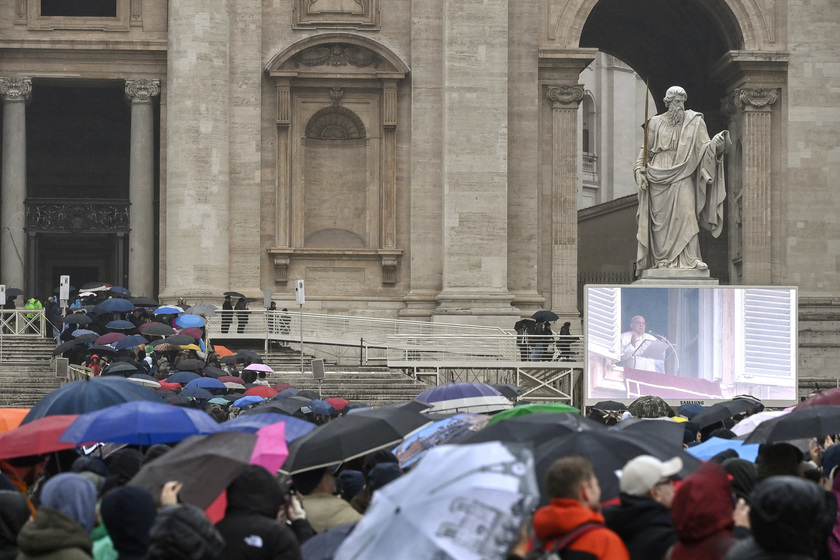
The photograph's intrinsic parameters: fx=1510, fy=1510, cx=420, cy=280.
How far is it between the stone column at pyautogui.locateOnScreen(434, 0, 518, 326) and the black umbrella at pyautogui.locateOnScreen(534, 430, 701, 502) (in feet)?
89.9

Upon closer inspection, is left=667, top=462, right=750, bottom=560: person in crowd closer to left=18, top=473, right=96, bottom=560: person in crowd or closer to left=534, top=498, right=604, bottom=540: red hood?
left=534, top=498, right=604, bottom=540: red hood

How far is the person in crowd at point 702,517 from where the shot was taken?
6.73 m

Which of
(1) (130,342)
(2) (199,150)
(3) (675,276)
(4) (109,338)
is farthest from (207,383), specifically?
(2) (199,150)

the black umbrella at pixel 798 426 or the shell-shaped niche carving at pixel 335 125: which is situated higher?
the shell-shaped niche carving at pixel 335 125

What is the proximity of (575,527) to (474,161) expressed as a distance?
29434 mm

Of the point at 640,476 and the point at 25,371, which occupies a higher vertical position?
the point at 640,476

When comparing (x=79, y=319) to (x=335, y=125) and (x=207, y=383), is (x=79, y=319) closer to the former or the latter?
(x=207, y=383)

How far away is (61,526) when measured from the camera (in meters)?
7.05

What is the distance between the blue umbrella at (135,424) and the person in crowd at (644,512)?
144 inches

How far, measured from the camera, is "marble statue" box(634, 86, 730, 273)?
97.0ft

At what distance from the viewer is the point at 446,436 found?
35.9 ft

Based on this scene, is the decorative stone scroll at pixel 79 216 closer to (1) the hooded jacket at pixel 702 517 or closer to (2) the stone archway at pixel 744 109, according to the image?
(2) the stone archway at pixel 744 109

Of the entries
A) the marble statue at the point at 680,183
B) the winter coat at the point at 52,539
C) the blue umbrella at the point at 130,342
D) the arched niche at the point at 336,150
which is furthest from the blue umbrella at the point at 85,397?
the arched niche at the point at 336,150

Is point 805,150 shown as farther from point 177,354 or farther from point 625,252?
point 177,354
